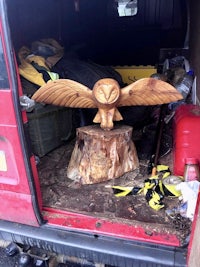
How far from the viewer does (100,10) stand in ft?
12.7

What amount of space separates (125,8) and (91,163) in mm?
2580

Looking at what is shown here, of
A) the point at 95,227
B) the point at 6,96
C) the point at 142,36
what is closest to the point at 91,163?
the point at 95,227

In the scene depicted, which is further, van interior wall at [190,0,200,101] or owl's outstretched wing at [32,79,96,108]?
van interior wall at [190,0,200,101]

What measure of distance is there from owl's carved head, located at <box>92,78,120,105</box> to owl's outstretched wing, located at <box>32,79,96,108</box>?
0.08 meters

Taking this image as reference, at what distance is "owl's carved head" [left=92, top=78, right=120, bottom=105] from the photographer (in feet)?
6.33

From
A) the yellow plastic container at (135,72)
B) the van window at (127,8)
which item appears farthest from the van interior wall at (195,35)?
the van window at (127,8)

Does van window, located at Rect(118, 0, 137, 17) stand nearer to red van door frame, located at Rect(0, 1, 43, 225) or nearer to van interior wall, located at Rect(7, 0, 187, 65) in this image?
van interior wall, located at Rect(7, 0, 187, 65)

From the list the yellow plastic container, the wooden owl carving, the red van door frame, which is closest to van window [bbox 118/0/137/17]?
the yellow plastic container

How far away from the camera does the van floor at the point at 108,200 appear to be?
5.35 feet

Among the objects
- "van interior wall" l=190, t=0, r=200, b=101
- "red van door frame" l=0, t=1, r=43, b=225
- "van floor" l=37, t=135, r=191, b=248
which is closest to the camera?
"red van door frame" l=0, t=1, r=43, b=225

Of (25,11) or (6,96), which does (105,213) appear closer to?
(6,96)

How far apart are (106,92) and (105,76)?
1033 mm

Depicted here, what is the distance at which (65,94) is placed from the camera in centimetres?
202

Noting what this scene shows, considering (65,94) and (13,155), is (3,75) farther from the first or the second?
(65,94)
